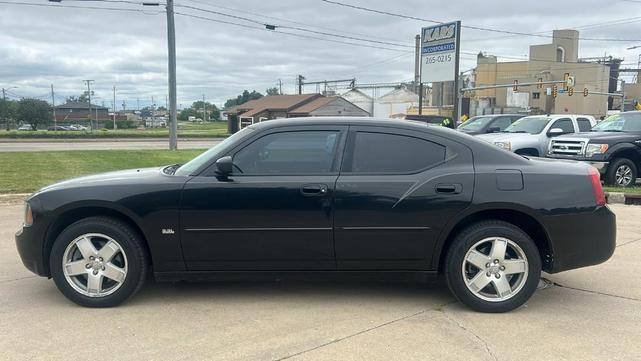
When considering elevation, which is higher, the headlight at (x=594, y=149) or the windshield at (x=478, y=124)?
the windshield at (x=478, y=124)

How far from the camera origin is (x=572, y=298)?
4.67 m

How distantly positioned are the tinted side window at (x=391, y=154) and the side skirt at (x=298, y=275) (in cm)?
84

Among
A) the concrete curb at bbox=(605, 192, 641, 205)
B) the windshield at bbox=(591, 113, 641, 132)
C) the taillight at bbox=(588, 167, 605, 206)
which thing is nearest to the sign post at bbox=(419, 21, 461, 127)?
the windshield at bbox=(591, 113, 641, 132)

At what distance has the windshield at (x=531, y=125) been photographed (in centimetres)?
1435

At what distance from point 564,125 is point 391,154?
1199cm

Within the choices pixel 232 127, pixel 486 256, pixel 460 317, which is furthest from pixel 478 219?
pixel 232 127

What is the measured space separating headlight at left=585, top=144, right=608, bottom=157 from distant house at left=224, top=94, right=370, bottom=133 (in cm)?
4129

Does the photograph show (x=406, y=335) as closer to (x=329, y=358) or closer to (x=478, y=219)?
(x=329, y=358)

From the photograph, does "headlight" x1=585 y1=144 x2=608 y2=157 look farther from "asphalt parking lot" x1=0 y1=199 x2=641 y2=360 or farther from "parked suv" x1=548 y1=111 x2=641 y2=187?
"asphalt parking lot" x1=0 y1=199 x2=641 y2=360

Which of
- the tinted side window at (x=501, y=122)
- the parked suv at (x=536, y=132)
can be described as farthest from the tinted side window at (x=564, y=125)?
the tinted side window at (x=501, y=122)

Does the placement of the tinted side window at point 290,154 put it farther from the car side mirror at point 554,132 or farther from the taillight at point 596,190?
the car side mirror at point 554,132

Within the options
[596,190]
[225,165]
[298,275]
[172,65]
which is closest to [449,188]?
[596,190]

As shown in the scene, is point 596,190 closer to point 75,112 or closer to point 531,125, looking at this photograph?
point 531,125

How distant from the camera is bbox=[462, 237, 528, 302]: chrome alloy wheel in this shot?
4230mm
